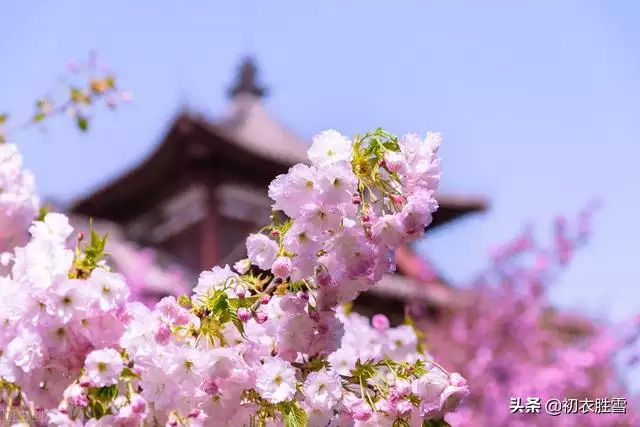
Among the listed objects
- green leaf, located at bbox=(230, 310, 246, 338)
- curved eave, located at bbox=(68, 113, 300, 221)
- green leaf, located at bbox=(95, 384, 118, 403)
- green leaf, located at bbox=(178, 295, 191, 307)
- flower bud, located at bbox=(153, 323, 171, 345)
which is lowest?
green leaf, located at bbox=(95, 384, 118, 403)

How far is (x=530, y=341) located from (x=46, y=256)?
10813mm

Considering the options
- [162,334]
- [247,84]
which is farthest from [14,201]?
[247,84]

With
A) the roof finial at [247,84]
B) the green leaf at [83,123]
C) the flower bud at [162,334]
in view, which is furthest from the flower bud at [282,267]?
the roof finial at [247,84]

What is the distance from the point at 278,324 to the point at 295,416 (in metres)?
0.19

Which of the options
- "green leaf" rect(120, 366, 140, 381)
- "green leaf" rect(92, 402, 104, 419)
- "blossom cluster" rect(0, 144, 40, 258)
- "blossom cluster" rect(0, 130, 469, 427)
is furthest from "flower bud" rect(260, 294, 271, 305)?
"blossom cluster" rect(0, 144, 40, 258)

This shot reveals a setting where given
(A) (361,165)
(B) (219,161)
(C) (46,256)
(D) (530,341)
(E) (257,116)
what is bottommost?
(C) (46,256)

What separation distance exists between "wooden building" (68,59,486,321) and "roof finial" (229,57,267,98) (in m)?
0.04

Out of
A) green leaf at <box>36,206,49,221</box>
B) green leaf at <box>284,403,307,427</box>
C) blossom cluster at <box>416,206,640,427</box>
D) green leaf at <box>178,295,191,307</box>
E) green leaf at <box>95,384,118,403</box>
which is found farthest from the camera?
blossom cluster at <box>416,206,640,427</box>

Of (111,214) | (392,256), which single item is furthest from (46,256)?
(111,214)

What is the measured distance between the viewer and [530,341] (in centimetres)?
1226

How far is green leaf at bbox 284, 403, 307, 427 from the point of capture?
72.4 inches

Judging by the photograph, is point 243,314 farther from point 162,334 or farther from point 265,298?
point 162,334

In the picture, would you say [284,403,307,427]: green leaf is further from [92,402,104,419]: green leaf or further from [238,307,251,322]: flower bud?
[92,402,104,419]: green leaf

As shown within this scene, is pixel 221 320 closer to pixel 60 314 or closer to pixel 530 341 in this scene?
pixel 60 314
